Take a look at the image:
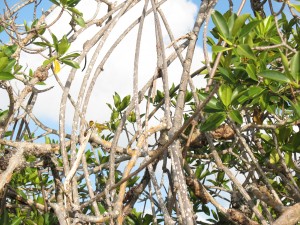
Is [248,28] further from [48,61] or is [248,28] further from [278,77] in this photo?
[48,61]

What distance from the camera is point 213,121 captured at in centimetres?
145

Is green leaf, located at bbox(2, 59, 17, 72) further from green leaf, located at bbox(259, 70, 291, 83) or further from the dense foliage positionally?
green leaf, located at bbox(259, 70, 291, 83)

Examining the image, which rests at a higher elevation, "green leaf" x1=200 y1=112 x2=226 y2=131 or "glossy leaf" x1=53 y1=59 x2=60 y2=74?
"glossy leaf" x1=53 y1=59 x2=60 y2=74

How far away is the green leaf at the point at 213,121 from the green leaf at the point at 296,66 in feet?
0.78

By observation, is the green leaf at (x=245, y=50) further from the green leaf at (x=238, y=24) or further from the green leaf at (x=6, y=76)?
the green leaf at (x=6, y=76)

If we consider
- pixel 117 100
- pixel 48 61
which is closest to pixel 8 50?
pixel 48 61

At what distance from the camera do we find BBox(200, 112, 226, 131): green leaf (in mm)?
1431

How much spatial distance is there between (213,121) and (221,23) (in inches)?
10.0

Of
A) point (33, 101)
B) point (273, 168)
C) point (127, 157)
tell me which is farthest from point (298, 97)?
point (33, 101)

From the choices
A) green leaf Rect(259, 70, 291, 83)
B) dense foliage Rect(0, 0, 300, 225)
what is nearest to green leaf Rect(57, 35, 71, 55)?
dense foliage Rect(0, 0, 300, 225)

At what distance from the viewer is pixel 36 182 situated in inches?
90.9

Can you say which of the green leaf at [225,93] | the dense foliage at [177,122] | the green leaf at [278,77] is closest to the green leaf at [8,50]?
the dense foliage at [177,122]

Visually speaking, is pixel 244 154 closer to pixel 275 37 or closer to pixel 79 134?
pixel 275 37

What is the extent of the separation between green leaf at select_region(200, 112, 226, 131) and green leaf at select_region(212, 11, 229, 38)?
0.67 ft
